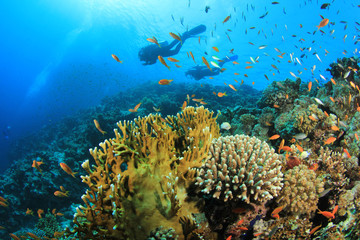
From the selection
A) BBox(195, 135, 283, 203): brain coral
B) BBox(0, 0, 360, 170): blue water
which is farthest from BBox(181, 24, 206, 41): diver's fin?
BBox(195, 135, 283, 203): brain coral

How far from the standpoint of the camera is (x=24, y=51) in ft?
354

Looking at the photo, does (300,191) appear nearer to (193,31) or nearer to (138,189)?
(138,189)

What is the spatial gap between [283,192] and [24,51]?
157044 mm

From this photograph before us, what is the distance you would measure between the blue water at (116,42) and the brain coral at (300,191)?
1108cm

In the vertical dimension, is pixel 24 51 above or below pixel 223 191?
above

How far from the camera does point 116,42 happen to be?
256 feet

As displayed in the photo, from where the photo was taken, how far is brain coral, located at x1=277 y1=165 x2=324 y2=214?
2.76 metres

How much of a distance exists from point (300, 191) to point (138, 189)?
9.32ft

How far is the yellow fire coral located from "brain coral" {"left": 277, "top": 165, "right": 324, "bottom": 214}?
1.54 meters

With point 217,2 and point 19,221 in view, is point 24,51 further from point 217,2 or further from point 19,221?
point 19,221

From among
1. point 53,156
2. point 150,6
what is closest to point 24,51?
point 150,6

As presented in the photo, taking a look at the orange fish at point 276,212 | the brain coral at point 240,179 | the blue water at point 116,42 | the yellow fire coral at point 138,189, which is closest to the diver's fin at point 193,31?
the blue water at point 116,42

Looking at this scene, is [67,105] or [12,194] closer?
[12,194]

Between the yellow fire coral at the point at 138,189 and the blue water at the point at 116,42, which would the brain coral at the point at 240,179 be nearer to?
the yellow fire coral at the point at 138,189
